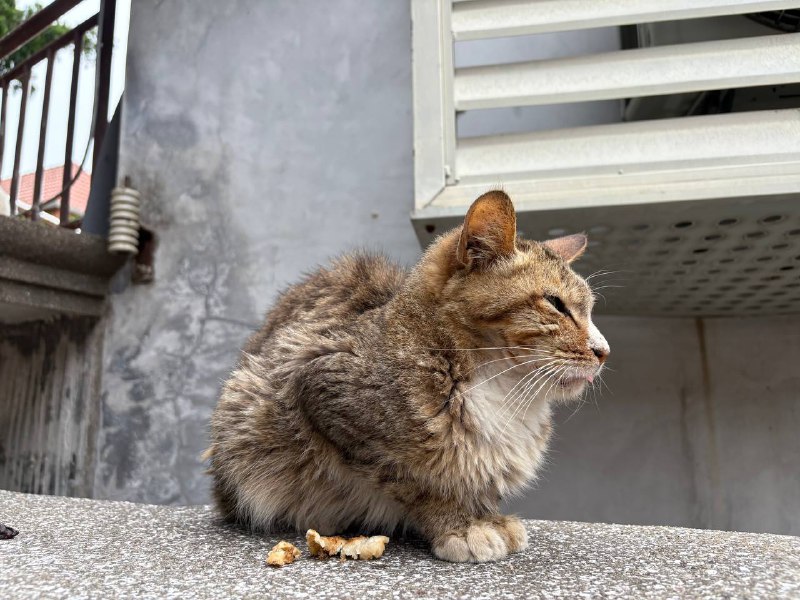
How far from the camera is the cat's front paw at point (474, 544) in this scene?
1343 millimetres

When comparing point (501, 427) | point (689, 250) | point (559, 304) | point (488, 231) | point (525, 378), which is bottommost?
point (501, 427)

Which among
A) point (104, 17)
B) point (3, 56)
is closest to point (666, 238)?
point (104, 17)

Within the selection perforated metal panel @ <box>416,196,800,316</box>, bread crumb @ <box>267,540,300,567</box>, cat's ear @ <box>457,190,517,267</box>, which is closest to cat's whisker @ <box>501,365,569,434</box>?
cat's ear @ <box>457,190,517,267</box>

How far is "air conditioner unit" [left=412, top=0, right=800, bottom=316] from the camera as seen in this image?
2.01 m

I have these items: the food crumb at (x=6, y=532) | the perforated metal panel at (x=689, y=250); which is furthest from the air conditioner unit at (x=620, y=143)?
the food crumb at (x=6, y=532)

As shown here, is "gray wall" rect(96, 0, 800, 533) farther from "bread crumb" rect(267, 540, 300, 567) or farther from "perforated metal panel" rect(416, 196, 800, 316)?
"bread crumb" rect(267, 540, 300, 567)

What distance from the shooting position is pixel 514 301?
138cm

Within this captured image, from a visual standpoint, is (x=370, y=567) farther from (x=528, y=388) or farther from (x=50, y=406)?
(x=50, y=406)

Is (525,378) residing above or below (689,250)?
below

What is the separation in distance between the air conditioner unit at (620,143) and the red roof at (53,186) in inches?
96.2

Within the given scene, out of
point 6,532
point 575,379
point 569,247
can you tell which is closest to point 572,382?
point 575,379

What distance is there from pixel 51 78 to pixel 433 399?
11.0ft

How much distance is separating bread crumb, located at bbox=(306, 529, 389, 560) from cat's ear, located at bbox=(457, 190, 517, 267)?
2.10 feet

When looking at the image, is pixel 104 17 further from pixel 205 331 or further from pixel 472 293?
pixel 472 293
